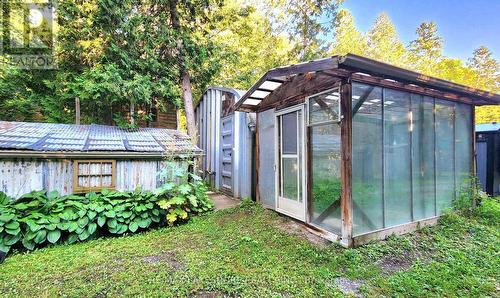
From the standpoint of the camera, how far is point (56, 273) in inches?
109

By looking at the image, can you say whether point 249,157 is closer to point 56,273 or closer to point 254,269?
point 254,269

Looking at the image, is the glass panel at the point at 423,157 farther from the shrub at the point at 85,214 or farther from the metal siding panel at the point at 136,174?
the metal siding panel at the point at 136,174

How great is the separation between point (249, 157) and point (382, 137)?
3496mm

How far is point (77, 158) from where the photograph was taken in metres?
4.35

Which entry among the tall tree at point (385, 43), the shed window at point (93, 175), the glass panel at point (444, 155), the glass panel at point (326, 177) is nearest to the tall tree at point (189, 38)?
the shed window at point (93, 175)

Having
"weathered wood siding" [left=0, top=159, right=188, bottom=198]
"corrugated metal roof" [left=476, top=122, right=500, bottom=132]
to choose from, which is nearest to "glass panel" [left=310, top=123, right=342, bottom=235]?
"weathered wood siding" [left=0, top=159, right=188, bottom=198]

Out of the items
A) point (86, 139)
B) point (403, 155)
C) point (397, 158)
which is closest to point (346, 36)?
point (403, 155)

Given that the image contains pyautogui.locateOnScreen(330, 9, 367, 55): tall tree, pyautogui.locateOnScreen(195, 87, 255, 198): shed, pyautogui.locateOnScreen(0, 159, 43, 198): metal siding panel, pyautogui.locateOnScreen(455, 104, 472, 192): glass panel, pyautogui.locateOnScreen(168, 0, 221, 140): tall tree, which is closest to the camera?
pyautogui.locateOnScreen(0, 159, 43, 198): metal siding panel

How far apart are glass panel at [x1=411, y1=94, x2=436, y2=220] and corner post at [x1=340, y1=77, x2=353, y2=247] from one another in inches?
60.1

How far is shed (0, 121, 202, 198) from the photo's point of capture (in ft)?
12.9

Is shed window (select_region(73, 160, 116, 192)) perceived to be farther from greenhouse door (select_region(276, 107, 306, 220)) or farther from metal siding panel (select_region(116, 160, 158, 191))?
greenhouse door (select_region(276, 107, 306, 220))

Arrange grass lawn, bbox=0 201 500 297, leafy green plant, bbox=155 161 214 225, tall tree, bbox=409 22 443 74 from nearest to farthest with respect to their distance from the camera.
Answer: grass lawn, bbox=0 201 500 297 < leafy green plant, bbox=155 161 214 225 < tall tree, bbox=409 22 443 74

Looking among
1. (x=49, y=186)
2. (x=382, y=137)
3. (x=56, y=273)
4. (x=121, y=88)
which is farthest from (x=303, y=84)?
(x=121, y=88)
